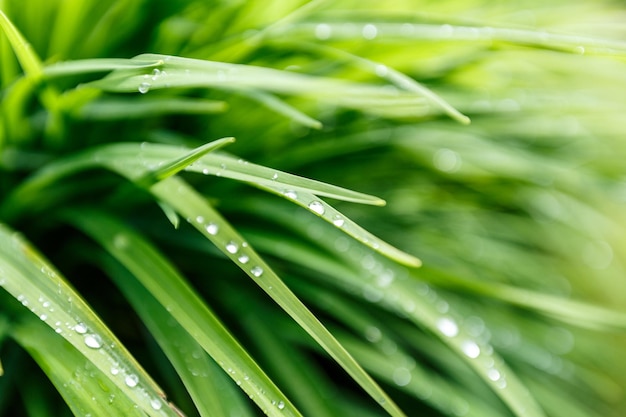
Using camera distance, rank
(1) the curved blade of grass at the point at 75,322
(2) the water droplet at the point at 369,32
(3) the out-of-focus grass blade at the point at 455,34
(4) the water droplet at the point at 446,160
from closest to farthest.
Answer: (1) the curved blade of grass at the point at 75,322
(3) the out-of-focus grass blade at the point at 455,34
(2) the water droplet at the point at 369,32
(4) the water droplet at the point at 446,160

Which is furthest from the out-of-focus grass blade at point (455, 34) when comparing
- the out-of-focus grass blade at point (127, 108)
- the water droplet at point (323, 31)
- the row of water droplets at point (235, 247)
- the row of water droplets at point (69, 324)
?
the row of water droplets at point (69, 324)

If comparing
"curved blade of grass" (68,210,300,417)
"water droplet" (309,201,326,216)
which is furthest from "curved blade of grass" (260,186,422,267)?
"curved blade of grass" (68,210,300,417)

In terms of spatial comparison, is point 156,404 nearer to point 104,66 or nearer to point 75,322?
point 75,322

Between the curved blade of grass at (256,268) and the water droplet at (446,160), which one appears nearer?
the curved blade of grass at (256,268)

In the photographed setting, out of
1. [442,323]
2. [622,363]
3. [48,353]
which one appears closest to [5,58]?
[48,353]

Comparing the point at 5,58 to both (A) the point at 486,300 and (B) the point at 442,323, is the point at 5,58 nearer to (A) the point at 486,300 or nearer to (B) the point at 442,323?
(B) the point at 442,323

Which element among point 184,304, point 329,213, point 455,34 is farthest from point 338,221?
point 455,34

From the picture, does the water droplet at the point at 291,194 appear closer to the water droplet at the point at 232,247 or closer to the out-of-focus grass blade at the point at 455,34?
the water droplet at the point at 232,247
